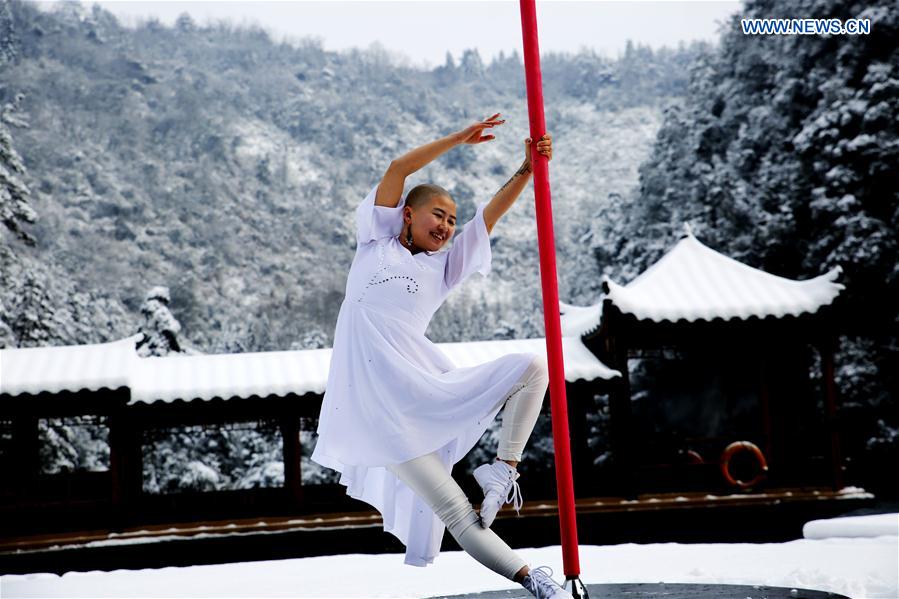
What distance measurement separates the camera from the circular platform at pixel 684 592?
277 centimetres

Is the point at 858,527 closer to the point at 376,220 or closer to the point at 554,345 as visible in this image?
the point at 554,345

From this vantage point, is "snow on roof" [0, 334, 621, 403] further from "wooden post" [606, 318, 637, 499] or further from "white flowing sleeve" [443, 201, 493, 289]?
"white flowing sleeve" [443, 201, 493, 289]

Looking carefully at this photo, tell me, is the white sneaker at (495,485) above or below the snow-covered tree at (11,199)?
below

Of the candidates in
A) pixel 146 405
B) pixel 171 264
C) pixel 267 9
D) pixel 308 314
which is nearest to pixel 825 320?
pixel 146 405

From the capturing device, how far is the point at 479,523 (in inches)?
104

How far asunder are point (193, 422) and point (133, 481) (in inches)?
42.5

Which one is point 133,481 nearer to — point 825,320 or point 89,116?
point 825,320

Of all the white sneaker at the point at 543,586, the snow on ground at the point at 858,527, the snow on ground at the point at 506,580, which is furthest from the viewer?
the snow on ground at the point at 858,527

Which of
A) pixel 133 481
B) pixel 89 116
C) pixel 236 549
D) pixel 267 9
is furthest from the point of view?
pixel 267 9

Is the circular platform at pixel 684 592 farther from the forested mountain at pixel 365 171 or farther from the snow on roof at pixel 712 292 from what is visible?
the forested mountain at pixel 365 171

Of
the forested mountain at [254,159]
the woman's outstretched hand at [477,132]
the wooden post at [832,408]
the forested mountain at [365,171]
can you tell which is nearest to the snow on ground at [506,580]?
the woman's outstretched hand at [477,132]

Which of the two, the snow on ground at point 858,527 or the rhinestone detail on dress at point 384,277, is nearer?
the rhinestone detail on dress at point 384,277

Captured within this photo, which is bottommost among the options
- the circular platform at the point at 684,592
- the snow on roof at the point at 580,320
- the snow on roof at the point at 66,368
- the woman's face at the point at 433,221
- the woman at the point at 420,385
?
the snow on roof at the point at 580,320

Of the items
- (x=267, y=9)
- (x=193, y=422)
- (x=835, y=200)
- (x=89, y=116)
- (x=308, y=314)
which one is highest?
(x=267, y=9)
